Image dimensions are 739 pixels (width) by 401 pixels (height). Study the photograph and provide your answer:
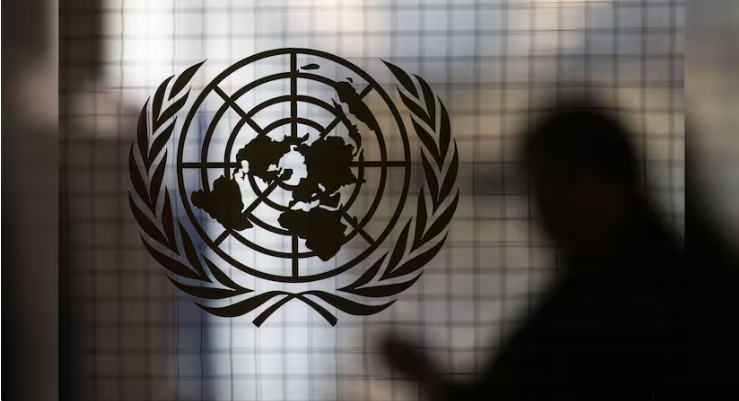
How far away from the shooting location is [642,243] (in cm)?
56

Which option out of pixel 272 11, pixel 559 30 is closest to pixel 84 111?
pixel 272 11

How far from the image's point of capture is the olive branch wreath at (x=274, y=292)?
0.55 meters

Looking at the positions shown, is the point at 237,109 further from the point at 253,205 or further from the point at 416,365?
the point at 416,365

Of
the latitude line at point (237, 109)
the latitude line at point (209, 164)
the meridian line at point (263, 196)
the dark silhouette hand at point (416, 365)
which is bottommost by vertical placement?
the dark silhouette hand at point (416, 365)

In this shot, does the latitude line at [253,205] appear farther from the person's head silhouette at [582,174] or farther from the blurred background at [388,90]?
the person's head silhouette at [582,174]

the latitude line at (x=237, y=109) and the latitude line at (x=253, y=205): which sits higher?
the latitude line at (x=237, y=109)

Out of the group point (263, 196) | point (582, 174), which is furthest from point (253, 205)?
point (582, 174)

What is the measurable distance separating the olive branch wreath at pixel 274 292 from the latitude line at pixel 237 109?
0.03 meters

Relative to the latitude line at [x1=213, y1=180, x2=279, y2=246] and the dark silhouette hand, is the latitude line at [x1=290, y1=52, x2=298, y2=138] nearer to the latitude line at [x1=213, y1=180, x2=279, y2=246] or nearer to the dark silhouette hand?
the latitude line at [x1=213, y1=180, x2=279, y2=246]

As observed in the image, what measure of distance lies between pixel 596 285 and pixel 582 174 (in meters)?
0.10

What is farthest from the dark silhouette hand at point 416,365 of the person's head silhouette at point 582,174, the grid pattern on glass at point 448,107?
the person's head silhouette at point 582,174

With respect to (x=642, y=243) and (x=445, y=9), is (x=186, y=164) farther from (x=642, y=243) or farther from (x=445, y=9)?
(x=642, y=243)

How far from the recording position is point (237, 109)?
0.56 m

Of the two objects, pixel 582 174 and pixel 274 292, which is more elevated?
pixel 582 174
